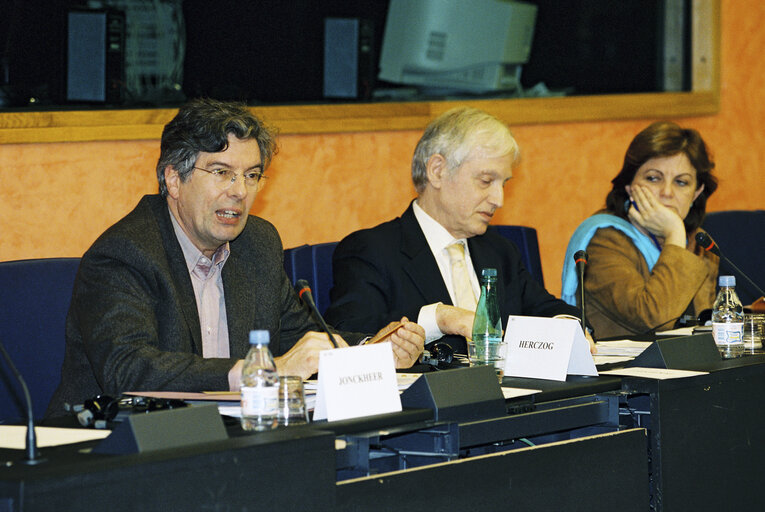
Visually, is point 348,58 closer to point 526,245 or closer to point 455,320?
point 526,245

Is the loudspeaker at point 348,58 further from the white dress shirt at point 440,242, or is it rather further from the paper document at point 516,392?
the paper document at point 516,392

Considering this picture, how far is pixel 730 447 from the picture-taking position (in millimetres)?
2412

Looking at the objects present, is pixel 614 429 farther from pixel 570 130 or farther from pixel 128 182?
pixel 570 130

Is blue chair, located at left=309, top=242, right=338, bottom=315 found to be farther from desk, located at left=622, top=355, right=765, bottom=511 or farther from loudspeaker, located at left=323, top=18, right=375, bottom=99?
desk, located at left=622, top=355, right=765, bottom=511

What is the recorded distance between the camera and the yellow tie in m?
3.07

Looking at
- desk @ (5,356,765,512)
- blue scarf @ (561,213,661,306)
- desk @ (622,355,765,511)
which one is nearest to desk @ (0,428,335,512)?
desk @ (5,356,765,512)

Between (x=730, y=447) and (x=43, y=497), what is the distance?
61.2 inches

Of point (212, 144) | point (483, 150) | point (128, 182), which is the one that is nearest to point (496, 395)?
point (212, 144)

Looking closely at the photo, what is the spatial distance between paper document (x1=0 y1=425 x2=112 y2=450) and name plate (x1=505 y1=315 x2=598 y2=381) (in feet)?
3.07

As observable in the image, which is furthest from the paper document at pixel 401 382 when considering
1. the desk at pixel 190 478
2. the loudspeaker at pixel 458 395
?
the desk at pixel 190 478

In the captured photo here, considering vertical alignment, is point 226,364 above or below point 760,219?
below

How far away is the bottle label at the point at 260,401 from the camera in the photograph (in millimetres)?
1752

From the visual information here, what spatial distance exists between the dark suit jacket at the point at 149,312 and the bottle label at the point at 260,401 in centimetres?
39

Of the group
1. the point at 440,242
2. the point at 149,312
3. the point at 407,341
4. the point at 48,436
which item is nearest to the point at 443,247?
the point at 440,242
